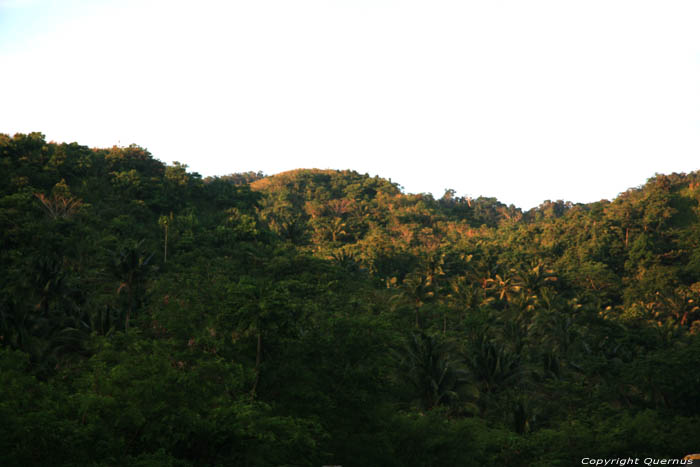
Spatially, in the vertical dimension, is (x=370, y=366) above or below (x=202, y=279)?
below

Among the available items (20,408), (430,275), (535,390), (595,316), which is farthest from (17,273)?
(595,316)

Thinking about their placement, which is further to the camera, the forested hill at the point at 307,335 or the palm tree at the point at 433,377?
the palm tree at the point at 433,377

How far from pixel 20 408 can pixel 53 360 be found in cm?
1393

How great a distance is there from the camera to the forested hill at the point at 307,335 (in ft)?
57.7

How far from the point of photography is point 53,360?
2867 centimetres

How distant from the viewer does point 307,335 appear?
86.7 ft

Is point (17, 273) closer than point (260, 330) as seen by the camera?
No

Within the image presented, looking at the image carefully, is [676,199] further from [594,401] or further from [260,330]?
[260,330]

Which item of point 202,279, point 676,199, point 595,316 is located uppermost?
point 676,199

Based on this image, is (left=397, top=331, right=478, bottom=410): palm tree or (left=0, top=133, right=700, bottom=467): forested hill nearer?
(left=0, top=133, right=700, bottom=467): forested hill

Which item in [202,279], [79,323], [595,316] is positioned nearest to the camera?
[79,323]

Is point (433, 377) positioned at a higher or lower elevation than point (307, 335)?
lower

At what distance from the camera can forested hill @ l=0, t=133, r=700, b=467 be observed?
1759 centimetres

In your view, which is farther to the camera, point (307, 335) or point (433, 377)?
point (433, 377)
